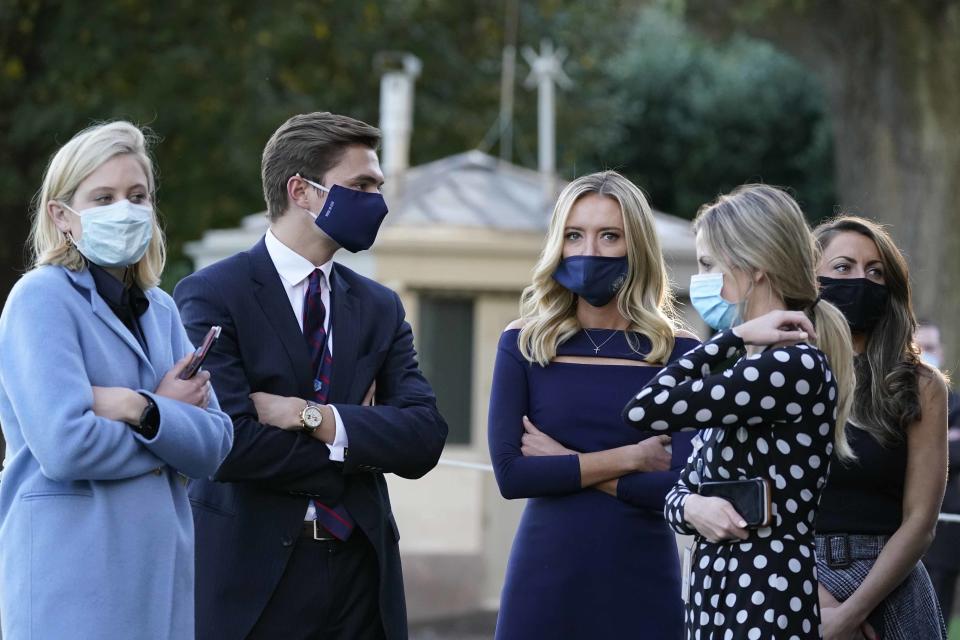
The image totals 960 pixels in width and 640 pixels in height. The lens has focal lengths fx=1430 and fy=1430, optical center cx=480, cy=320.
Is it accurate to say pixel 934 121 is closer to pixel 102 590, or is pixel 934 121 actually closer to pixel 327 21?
pixel 327 21

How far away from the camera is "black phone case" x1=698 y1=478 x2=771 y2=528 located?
12.1ft

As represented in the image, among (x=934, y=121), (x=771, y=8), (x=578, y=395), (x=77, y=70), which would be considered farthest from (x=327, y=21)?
(x=578, y=395)

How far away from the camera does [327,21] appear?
1850cm

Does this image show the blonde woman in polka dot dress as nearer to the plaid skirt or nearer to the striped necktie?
the plaid skirt

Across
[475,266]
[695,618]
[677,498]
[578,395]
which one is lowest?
[695,618]

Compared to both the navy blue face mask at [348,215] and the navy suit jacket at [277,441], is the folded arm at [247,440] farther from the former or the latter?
the navy blue face mask at [348,215]

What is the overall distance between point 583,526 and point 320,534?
802 mm

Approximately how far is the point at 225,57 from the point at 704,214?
13775mm

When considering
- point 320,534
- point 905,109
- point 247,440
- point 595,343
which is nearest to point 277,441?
point 247,440

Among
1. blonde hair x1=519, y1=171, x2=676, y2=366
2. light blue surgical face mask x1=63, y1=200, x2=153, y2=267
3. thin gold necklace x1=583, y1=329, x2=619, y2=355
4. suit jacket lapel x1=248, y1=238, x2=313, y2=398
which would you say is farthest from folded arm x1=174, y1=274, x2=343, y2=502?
thin gold necklace x1=583, y1=329, x2=619, y2=355

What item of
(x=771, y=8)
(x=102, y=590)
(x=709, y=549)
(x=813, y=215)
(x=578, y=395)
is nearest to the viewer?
(x=102, y=590)

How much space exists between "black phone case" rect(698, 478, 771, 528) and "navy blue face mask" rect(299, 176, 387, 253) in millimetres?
1367

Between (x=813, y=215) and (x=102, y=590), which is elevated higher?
(x=813, y=215)

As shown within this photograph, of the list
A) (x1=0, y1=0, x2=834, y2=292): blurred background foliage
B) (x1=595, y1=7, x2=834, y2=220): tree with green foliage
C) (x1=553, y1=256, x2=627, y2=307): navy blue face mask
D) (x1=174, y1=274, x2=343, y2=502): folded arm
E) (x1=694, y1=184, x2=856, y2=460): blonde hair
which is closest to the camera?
(x1=694, y1=184, x2=856, y2=460): blonde hair
